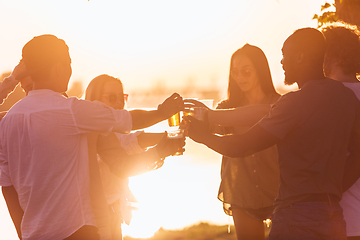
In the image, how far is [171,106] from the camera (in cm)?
423

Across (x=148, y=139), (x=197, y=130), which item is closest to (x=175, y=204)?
(x=148, y=139)

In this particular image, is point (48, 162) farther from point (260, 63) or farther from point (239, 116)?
point (260, 63)

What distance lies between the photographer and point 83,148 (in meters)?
3.20

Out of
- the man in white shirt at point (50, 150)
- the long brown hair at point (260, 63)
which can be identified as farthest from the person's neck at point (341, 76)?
the man in white shirt at point (50, 150)

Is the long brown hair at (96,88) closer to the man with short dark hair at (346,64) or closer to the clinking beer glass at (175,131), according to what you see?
the clinking beer glass at (175,131)

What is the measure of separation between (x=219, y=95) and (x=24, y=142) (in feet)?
9.30

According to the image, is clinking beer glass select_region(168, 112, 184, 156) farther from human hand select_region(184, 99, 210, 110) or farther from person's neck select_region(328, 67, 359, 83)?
person's neck select_region(328, 67, 359, 83)

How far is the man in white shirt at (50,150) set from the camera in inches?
119

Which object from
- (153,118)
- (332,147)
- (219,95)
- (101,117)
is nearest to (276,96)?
(219,95)

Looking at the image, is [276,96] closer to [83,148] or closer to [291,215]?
[291,215]

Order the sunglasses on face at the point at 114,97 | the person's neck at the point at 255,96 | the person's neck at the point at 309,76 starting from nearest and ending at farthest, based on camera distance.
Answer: the person's neck at the point at 309,76 < the sunglasses on face at the point at 114,97 < the person's neck at the point at 255,96

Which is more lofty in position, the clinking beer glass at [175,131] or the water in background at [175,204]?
the clinking beer glass at [175,131]

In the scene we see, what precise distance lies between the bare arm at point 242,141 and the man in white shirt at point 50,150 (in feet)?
2.62

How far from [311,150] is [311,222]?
0.46 metres
